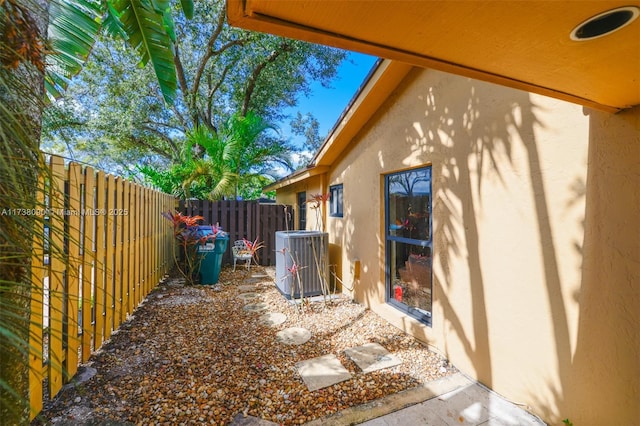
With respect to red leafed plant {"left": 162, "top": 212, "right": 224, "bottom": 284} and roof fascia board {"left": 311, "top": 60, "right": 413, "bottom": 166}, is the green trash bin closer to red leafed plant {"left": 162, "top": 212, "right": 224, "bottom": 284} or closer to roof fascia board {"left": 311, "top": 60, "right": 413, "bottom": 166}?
red leafed plant {"left": 162, "top": 212, "right": 224, "bottom": 284}

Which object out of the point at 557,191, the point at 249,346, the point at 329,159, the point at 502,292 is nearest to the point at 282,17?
the point at 557,191

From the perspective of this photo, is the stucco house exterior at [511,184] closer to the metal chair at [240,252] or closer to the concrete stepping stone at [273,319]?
the concrete stepping stone at [273,319]

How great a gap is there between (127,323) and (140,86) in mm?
14851

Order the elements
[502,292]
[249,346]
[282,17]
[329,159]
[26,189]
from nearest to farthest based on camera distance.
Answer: [26,189] → [282,17] → [502,292] → [249,346] → [329,159]

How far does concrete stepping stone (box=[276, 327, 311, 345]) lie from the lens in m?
3.96

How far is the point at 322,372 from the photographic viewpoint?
3195mm

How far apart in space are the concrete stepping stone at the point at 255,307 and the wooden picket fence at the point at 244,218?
13.1 ft

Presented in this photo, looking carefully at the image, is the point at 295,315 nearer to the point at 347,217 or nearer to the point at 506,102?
the point at 347,217

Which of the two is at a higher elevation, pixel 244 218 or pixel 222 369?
pixel 244 218

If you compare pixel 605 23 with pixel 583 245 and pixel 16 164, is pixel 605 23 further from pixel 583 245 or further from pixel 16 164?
pixel 16 164

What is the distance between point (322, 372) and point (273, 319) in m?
1.74

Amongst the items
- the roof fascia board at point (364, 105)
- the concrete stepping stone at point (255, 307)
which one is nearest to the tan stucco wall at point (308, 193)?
the roof fascia board at point (364, 105)

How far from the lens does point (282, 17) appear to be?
4.06 ft

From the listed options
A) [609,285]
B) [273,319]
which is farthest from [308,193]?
[609,285]
